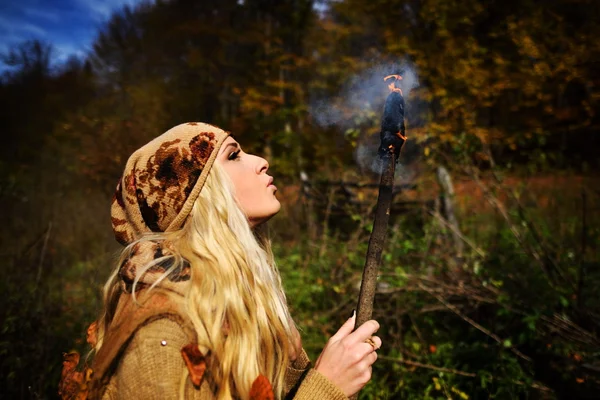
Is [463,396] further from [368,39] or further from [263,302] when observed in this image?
[368,39]

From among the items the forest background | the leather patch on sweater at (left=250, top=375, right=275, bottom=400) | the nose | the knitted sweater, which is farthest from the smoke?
Answer: the knitted sweater

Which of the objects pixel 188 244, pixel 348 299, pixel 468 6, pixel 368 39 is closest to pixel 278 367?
pixel 188 244

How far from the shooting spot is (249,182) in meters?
1.70

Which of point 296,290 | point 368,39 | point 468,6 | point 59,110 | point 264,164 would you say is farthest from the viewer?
point 59,110

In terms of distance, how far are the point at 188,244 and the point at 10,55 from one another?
79.8 ft

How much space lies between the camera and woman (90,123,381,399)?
1.27m

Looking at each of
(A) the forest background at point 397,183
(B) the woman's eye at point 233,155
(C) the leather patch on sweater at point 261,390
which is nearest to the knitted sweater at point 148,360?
(C) the leather patch on sweater at point 261,390

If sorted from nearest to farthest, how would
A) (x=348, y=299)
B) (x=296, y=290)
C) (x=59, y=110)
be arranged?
(x=348, y=299) < (x=296, y=290) < (x=59, y=110)

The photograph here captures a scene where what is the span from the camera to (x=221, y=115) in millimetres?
15188

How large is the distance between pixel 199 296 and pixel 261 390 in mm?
334

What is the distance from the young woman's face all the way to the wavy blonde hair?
0.14 ft

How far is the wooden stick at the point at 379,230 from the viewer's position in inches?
51.3

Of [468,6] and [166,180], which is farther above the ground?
[468,6]

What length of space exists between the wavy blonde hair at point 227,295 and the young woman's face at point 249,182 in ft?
0.14
